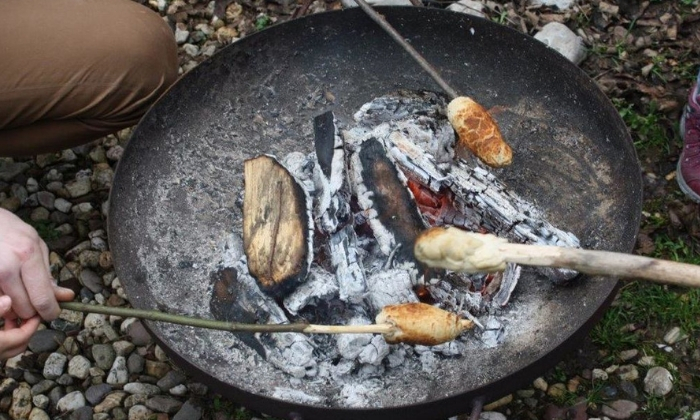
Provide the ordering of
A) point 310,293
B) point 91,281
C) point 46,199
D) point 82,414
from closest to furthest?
point 310,293 → point 82,414 → point 91,281 → point 46,199

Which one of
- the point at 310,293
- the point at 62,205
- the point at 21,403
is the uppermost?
the point at 310,293

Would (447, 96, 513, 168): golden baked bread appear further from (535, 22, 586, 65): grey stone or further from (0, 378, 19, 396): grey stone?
(0, 378, 19, 396): grey stone

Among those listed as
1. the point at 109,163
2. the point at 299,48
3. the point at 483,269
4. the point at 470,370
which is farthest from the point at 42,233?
the point at 483,269

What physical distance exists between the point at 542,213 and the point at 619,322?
20.6 inches

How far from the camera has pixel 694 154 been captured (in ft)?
8.84

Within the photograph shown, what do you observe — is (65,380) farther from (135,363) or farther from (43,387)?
(135,363)

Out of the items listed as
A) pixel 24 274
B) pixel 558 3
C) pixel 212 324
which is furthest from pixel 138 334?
pixel 558 3

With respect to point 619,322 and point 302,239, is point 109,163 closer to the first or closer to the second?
point 302,239

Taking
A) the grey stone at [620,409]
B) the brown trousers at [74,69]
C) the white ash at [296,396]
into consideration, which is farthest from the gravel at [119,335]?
the white ash at [296,396]

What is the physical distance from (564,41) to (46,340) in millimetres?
2280

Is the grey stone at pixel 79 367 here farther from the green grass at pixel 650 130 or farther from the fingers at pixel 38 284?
the green grass at pixel 650 130

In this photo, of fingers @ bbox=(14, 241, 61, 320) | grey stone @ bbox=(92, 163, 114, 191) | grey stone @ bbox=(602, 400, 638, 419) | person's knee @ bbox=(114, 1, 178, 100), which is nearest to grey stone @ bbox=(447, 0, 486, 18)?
person's knee @ bbox=(114, 1, 178, 100)

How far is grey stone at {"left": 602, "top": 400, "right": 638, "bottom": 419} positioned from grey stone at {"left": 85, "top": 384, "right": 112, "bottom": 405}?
1568mm

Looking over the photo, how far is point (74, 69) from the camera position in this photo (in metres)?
2.40
